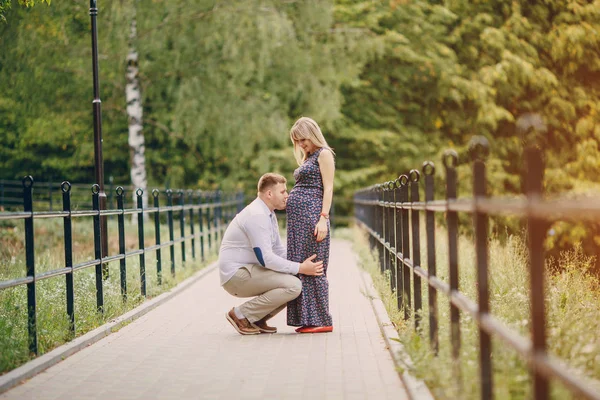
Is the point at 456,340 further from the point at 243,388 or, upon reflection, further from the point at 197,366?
the point at 197,366

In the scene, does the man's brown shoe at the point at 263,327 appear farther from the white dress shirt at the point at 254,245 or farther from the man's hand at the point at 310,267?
the man's hand at the point at 310,267

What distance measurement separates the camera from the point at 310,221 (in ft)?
28.0

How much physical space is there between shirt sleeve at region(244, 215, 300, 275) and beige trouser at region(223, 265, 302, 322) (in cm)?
8

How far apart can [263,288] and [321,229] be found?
30.6 inches

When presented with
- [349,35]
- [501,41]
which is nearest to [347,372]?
[349,35]

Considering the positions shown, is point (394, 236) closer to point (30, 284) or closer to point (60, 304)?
point (60, 304)

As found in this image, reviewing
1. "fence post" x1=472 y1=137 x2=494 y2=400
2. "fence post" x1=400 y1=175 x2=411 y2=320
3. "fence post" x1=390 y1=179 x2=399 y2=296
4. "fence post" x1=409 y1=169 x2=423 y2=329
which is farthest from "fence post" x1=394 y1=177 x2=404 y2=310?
"fence post" x1=472 y1=137 x2=494 y2=400

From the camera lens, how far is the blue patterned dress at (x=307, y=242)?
27.9 ft

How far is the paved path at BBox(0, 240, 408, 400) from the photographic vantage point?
600cm

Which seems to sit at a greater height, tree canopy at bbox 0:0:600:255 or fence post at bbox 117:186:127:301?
tree canopy at bbox 0:0:600:255

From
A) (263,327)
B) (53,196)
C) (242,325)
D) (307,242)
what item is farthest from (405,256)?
(53,196)

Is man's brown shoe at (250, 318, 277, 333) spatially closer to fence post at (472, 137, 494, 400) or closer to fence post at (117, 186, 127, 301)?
fence post at (117, 186, 127, 301)

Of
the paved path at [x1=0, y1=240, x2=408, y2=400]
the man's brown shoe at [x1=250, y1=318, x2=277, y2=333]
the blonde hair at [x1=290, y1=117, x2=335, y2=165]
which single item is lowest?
the paved path at [x1=0, y1=240, x2=408, y2=400]

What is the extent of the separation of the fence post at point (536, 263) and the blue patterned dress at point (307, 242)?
503cm
